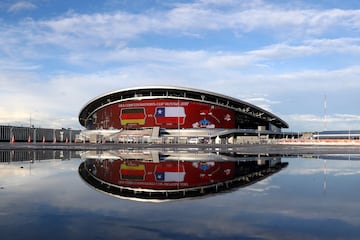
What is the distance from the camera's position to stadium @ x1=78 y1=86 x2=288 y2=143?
3595 inches

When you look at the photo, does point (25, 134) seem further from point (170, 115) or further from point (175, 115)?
point (175, 115)

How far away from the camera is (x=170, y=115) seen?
92.3 metres

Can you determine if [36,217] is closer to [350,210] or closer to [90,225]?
[90,225]

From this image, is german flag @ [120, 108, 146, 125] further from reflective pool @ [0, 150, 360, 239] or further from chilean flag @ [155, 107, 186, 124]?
reflective pool @ [0, 150, 360, 239]

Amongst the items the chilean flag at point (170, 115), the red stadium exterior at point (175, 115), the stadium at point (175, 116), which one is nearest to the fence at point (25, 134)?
the stadium at point (175, 116)

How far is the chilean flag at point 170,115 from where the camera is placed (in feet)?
302

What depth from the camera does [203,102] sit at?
93062mm

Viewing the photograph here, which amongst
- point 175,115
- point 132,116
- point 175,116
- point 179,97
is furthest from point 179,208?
point 132,116

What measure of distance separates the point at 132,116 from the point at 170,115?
10.3 m

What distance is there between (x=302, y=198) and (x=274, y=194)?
66 centimetres

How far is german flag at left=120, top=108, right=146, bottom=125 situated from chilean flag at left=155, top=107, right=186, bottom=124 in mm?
4148

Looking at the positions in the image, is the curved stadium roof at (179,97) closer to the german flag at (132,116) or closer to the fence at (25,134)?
the german flag at (132,116)

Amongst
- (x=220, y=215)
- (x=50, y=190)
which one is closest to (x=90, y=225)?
(x=220, y=215)

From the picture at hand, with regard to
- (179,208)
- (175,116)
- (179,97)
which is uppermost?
(179,97)
